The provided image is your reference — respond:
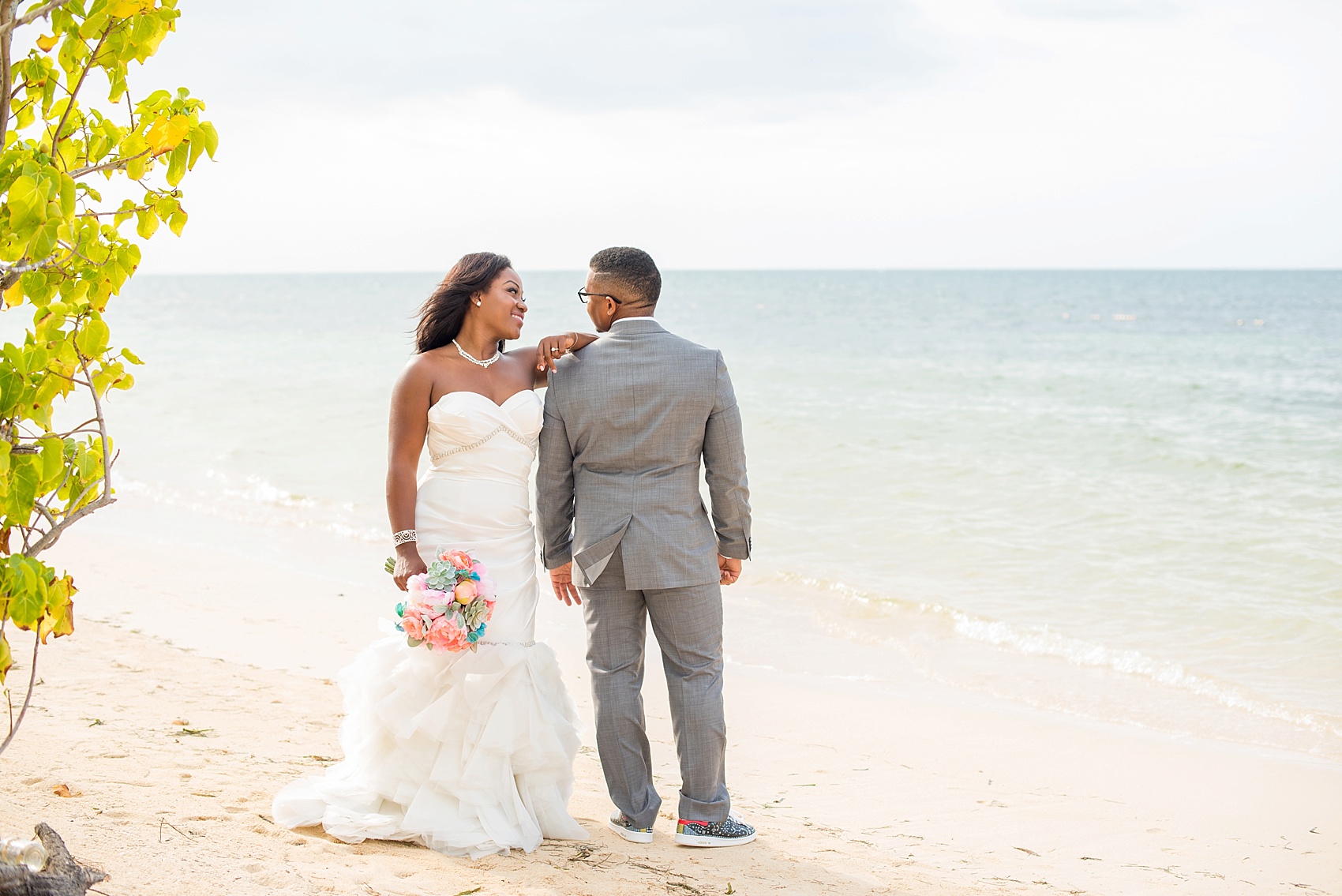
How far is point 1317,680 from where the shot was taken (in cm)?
623

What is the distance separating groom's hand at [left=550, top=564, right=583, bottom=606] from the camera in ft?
12.2

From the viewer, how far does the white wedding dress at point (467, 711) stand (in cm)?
337

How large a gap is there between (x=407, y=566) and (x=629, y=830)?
3.82ft

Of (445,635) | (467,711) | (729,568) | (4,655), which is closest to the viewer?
(4,655)

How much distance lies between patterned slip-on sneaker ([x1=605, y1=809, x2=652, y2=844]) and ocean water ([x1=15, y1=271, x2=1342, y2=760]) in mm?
2077

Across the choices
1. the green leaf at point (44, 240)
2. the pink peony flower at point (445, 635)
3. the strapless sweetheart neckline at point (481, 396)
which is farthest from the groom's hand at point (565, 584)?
the green leaf at point (44, 240)

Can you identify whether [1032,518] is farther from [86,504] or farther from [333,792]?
[86,504]

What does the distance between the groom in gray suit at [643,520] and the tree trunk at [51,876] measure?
167cm

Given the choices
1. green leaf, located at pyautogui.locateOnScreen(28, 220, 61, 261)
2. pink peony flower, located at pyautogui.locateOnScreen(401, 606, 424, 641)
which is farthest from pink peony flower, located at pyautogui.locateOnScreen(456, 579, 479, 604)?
green leaf, located at pyautogui.locateOnScreen(28, 220, 61, 261)

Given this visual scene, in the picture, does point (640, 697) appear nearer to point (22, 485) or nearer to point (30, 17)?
point (22, 485)

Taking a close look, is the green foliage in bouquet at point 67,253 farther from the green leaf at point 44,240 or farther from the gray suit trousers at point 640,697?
the gray suit trousers at point 640,697

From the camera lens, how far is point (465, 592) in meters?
3.32

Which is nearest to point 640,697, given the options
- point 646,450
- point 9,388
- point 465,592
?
point 465,592

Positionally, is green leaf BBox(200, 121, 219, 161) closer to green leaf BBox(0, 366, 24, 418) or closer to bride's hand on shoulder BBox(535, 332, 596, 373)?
green leaf BBox(0, 366, 24, 418)
